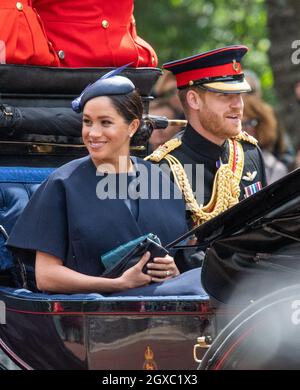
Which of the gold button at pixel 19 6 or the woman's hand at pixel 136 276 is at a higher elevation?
the gold button at pixel 19 6

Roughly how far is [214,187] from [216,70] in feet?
1.78

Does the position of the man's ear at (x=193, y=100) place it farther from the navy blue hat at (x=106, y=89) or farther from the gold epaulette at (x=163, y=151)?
the navy blue hat at (x=106, y=89)

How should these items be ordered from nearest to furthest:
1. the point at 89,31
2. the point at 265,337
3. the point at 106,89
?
the point at 265,337 < the point at 106,89 < the point at 89,31

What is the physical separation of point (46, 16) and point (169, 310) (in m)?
1.77

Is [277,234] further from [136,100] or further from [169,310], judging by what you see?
[136,100]

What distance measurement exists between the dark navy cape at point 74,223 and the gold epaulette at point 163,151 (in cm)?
75

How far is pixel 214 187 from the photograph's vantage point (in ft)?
17.4

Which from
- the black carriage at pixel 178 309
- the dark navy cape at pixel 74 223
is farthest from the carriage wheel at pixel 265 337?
the dark navy cape at pixel 74 223

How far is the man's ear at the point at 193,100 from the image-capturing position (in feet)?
17.9

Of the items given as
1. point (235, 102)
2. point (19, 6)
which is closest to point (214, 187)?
point (235, 102)

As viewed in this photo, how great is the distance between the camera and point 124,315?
13.8ft

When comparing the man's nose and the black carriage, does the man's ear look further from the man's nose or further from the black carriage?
the black carriage

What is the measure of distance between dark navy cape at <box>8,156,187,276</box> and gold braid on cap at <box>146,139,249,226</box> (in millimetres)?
595

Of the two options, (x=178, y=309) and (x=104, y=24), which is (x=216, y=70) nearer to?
(x=104, y=24)
